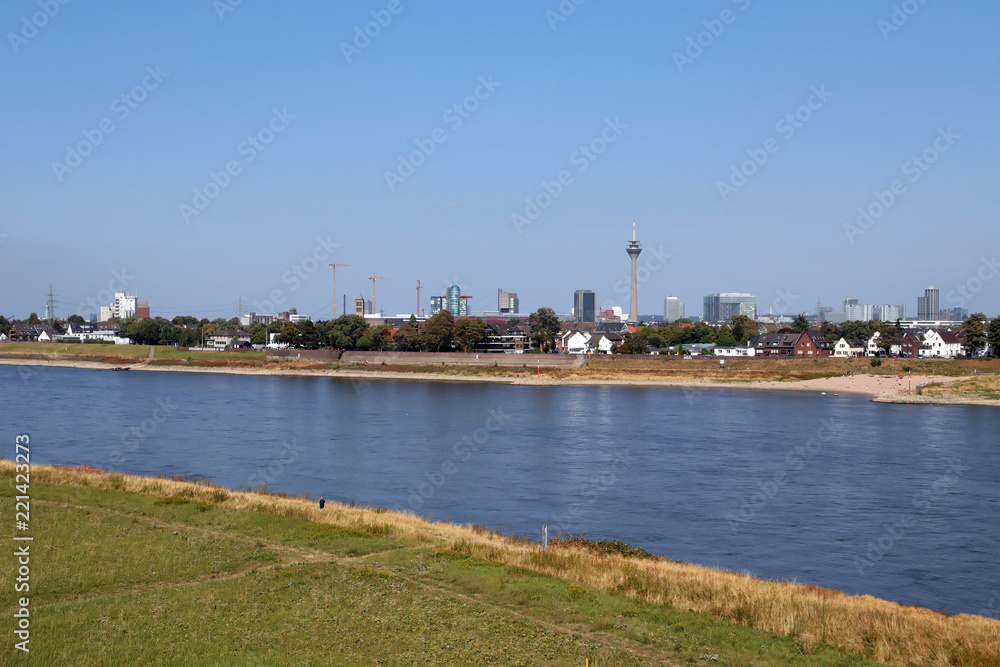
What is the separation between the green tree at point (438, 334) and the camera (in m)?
97.1

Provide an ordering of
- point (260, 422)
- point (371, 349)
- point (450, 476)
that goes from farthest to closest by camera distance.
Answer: point (371, 349), point (260, 422), point (450, 476)

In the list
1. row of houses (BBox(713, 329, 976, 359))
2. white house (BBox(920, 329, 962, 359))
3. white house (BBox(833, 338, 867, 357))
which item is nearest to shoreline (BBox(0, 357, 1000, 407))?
row of houses (BBox(713, 329, 976, 359))

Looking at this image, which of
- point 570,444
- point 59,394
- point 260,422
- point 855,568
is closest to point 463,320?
point 59,394

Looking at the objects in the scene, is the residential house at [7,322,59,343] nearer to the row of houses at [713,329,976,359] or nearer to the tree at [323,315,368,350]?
the tree at [323,315,368,350]

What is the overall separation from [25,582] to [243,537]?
4.42 m

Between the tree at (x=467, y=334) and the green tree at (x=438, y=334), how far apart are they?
74 centimetres

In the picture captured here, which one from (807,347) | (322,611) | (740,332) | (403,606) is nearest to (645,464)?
(403,606)

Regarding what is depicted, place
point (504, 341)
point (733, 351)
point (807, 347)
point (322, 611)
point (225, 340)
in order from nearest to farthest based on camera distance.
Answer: point (322, 611)
point (807, 347)
point (733, 351)
point (504, 341)
point (225, 340)

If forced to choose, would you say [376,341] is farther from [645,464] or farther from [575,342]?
[645,464]

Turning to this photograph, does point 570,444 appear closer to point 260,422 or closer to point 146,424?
point 260,422

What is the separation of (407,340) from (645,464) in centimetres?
6780

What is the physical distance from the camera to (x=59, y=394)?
206ft

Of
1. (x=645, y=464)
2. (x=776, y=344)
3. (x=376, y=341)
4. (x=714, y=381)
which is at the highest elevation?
(x=376, y=341)

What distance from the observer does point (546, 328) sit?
109938 mm
